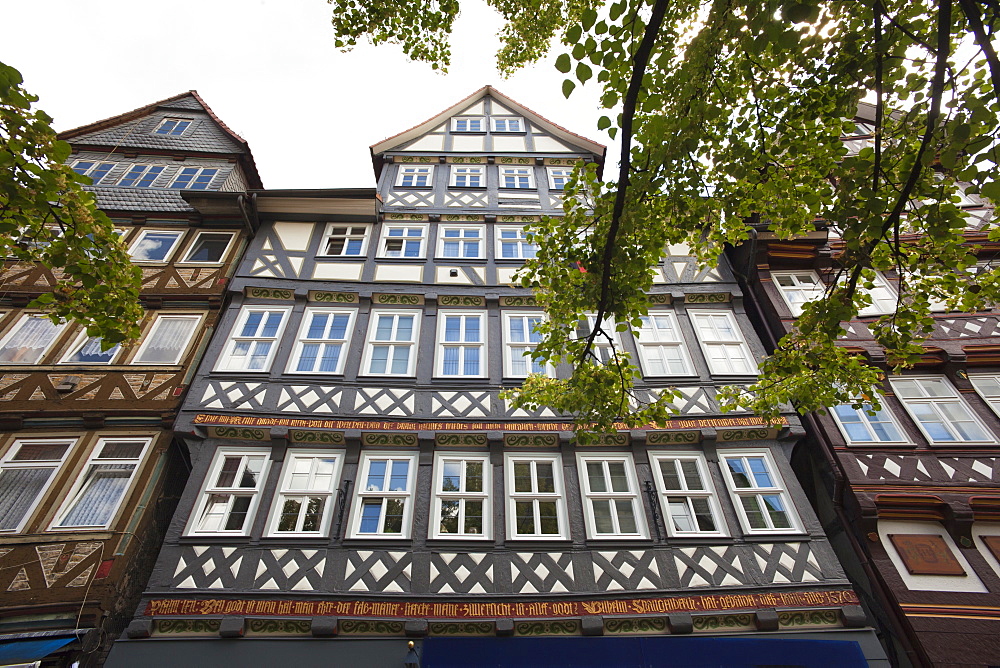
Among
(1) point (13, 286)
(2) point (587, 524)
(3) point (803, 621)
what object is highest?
(1) point (13, 286)

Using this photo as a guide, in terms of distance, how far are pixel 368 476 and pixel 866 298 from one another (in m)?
9.02

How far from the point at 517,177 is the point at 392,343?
303 inches

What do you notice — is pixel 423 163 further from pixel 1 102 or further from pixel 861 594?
pixel 861 594

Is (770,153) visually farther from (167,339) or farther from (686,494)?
(167,339)

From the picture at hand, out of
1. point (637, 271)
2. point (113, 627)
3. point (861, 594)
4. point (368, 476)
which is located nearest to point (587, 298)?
point (637, 271)

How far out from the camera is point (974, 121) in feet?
13.9

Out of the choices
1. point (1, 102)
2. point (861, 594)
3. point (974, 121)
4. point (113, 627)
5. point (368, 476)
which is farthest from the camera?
point (368, 476)

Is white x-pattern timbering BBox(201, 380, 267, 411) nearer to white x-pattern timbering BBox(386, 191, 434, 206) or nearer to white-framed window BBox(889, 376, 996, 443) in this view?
white x-pattern timbering BBox(386, 191, 434, 206)

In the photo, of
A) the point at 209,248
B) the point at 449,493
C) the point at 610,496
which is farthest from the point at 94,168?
the point at 610,496

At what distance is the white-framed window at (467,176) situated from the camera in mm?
16703

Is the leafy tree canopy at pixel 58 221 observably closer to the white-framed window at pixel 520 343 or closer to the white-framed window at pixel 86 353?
the white-framed window at pixel 86 353

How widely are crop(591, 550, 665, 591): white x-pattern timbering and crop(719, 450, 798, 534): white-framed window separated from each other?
203 centimetres

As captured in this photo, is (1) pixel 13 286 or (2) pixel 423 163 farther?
(2) pixel 423 163

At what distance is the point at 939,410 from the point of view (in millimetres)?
11320
